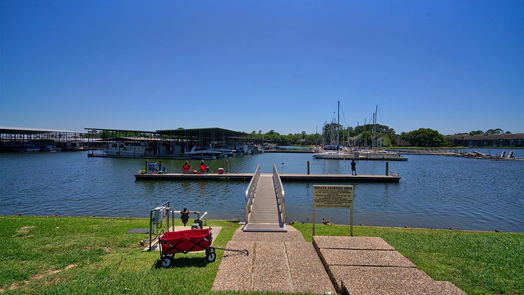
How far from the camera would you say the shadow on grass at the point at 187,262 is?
21.9 feet

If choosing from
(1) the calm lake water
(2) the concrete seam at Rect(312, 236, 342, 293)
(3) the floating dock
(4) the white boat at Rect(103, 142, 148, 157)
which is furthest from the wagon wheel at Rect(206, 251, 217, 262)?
(4) the white boat at Rect(103, 142, 148, 157)

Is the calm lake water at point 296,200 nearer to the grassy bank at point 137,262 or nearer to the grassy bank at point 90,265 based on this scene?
the grassy bank at point 137,262

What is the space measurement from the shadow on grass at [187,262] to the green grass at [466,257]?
4128mm

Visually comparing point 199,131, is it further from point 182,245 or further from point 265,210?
point 182,245

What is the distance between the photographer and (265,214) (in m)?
12.7

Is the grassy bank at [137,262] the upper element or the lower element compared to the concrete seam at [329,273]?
lower

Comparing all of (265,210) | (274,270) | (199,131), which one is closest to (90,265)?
(274,270)

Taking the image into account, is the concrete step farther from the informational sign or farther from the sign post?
the informational sign

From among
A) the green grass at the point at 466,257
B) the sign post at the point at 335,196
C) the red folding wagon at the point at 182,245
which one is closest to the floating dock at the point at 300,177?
the green grass at the point at 466,257

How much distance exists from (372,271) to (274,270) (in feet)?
6.83

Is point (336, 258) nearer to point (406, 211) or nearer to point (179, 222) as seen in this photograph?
point (179, 222)

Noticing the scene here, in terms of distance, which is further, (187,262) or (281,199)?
(281,199)

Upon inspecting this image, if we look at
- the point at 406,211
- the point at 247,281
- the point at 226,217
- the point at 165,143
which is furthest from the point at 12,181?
the point at 165,143

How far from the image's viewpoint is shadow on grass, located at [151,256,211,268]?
262 inches
